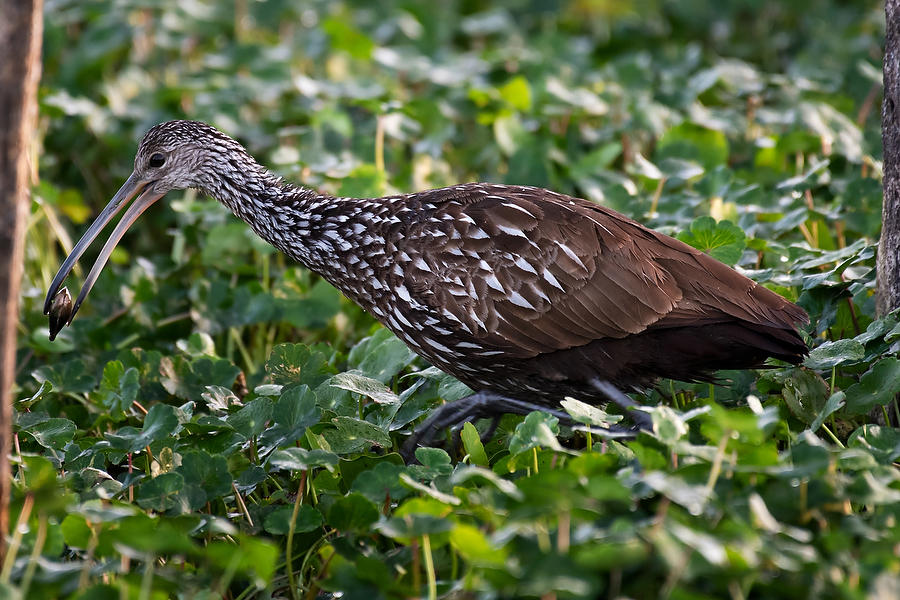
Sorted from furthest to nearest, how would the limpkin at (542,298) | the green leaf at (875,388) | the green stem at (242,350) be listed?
the green stem at (242,350)
the limpkin at (542,298)
the green leaf at (875,388)

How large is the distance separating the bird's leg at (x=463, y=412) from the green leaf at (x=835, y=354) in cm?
67

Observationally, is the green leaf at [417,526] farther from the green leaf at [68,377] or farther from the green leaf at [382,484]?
the green leaf at [68,377]

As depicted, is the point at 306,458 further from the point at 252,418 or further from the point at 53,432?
the point at 53,432

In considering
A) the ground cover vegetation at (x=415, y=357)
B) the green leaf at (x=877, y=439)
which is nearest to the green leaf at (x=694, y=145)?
the ground cover vegetation at (x=415, y=357)

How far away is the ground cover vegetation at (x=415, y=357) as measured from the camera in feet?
→ 9.25

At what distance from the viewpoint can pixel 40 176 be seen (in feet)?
23.7

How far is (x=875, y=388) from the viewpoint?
3789mm

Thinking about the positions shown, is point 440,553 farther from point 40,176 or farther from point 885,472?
point 40,176

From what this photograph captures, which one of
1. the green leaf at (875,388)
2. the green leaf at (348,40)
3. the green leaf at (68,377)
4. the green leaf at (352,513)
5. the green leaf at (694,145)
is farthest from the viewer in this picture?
the green leaf at (348,40)

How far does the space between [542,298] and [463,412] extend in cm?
50

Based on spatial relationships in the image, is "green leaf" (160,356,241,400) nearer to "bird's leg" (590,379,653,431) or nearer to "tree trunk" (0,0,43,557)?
"bird's leg" (590,379,653,431)

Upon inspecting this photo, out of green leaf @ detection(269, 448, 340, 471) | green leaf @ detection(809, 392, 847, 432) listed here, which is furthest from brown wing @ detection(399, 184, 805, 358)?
green leaf @ detection(269, 448, 340, 471)

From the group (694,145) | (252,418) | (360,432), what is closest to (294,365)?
(252,418)

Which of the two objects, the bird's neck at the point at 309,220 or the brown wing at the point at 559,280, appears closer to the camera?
the brown wing at the point at 559,280
